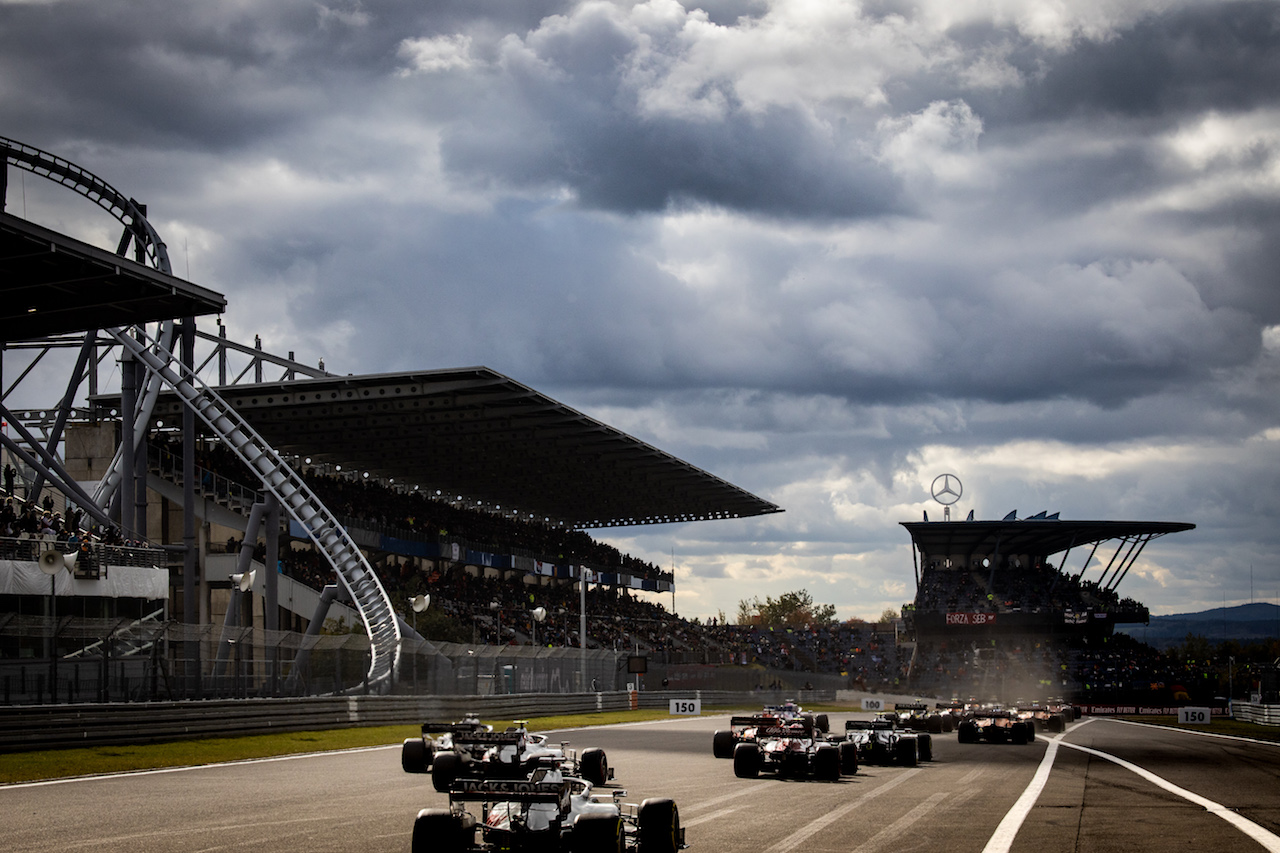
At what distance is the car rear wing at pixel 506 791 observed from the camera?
9406 millimetres

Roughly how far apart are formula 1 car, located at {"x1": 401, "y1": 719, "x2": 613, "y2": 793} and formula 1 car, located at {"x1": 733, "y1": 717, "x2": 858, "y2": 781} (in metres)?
4.48

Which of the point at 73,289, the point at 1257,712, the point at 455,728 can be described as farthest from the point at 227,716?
the point at 1257,712

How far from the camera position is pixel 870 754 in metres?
23.8

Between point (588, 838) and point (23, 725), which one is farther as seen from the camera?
point (23, 725)

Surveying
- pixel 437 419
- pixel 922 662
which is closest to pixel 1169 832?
pixel 437 419

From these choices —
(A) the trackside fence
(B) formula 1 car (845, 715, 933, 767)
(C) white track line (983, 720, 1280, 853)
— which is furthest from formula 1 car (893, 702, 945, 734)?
(A) the trackside fence

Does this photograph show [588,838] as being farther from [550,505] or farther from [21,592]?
[550,505]

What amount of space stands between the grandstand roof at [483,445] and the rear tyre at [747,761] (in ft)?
109

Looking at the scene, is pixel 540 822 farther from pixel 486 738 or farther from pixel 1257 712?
pixel 1257 712

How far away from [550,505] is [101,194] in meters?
47.1

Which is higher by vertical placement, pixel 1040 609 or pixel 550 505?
pixel 550 505

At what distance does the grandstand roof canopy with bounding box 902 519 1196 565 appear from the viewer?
93.1 metres

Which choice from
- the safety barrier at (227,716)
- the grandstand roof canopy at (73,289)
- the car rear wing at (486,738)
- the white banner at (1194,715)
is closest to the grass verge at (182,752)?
the safety barrier at (227,716)

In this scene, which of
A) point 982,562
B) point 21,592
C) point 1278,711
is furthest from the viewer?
point 982,562
